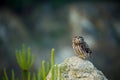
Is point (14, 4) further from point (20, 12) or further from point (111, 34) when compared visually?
point (111, 34)

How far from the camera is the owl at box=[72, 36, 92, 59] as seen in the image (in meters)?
6.33

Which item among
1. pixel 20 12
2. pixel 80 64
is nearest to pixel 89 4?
pixel 20 12

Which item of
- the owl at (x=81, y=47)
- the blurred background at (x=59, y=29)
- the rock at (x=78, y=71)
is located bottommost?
the rock at (x=78, y=71)

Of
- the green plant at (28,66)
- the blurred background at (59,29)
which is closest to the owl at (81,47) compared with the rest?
the green plant at (28,66)

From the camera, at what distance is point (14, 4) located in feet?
65.9

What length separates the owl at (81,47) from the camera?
6.33m

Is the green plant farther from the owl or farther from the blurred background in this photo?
the blurred background

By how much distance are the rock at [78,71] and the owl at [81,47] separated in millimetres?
86

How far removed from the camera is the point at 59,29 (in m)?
19.3

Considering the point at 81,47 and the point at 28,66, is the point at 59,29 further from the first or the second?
the point at 81,47

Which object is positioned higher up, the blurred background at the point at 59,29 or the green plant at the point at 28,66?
Result: the blurred background at the point at 59,29

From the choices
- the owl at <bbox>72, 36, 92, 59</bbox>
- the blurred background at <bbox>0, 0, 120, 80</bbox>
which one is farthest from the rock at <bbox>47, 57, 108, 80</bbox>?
the blurred background at <bbox>0, 0, 120, 80</bbox>

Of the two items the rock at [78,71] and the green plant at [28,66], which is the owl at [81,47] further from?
the green plant at [28,66]

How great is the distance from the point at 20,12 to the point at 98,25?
2900 millimetres
